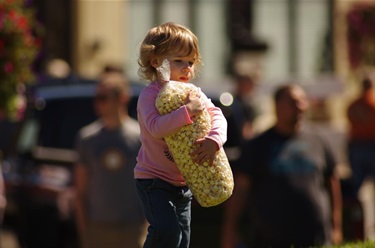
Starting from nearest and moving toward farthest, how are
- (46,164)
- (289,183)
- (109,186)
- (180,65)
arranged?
(180,65)
(289,183)
(109,186)
(46,164)

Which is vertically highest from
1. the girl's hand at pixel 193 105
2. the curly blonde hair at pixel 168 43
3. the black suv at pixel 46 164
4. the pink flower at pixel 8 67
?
the curly blonde hair at pixel 168 43

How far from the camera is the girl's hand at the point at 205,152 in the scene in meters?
5.62

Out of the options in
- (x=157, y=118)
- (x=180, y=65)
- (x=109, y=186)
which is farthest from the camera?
(x=109, y=186)

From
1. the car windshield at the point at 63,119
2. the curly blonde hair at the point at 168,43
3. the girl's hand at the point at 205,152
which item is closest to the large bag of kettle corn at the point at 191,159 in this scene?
the girl's hand at the point at 205,152

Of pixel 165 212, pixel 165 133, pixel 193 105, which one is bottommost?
pixel 165 212

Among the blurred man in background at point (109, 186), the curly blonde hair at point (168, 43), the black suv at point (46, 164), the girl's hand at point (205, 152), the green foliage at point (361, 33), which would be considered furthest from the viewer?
the green foliage at point (361, 33)

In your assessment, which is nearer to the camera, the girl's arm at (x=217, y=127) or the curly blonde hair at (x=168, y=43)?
the girl's arm at (x=217, y=127)

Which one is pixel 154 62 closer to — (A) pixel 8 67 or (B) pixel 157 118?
(B) pixel 157 118

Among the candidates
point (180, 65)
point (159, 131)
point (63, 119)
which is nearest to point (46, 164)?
point (63, 119)

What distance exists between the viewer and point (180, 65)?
5.86 meters

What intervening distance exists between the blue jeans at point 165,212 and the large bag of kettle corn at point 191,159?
0.96ft

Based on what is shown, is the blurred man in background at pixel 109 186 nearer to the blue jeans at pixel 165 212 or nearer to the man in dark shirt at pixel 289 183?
the man in dark shirt at pixel 289 183

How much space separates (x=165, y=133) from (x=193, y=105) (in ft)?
0.57

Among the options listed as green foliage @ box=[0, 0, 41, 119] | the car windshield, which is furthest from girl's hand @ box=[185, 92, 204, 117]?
the car windshield
